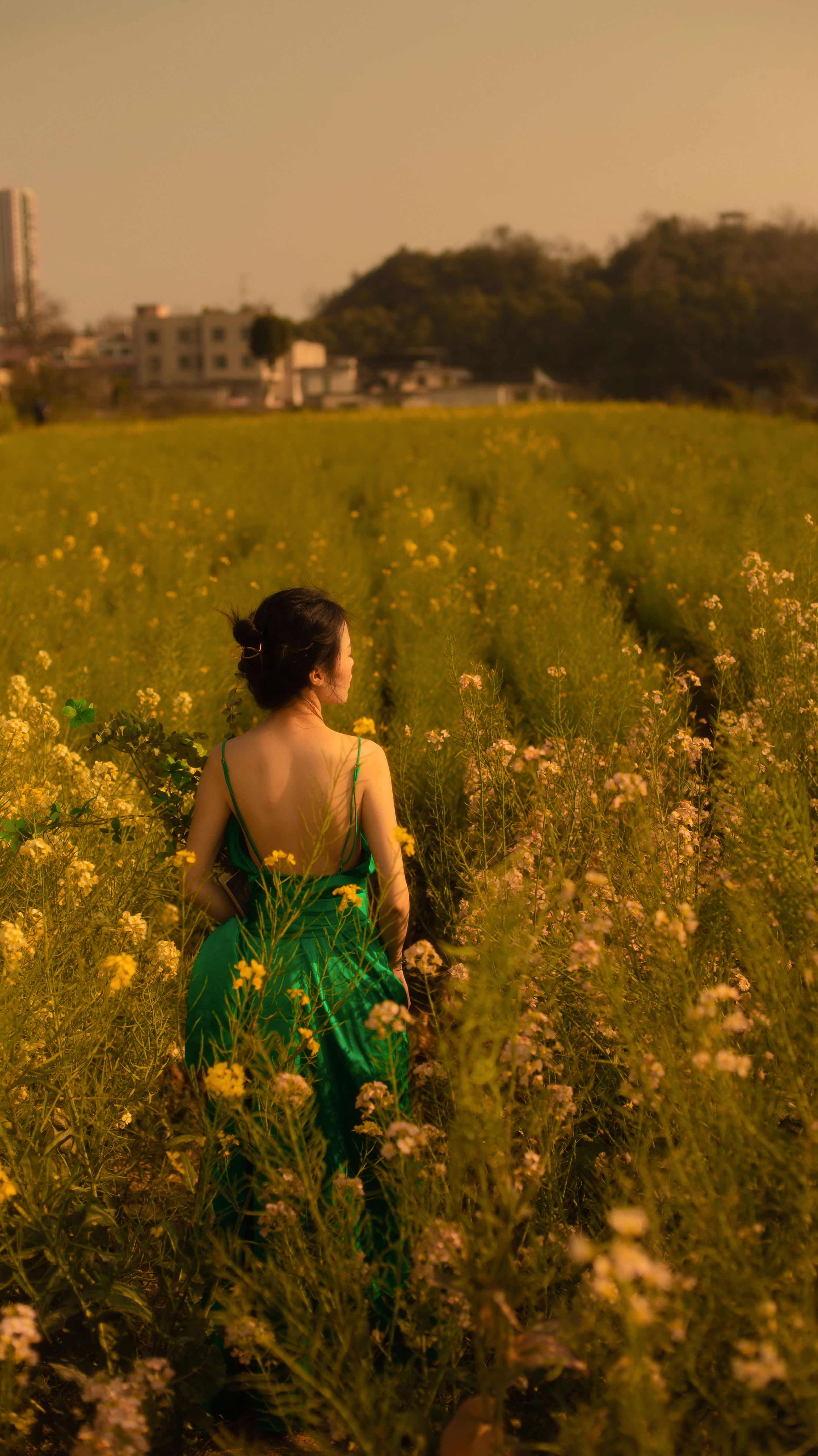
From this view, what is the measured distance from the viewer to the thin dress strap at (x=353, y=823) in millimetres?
2051

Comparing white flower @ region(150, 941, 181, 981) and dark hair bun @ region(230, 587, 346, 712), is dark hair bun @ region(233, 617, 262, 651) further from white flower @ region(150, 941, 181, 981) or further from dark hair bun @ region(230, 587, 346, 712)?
white flower @ region(150, 941, 181, 981)

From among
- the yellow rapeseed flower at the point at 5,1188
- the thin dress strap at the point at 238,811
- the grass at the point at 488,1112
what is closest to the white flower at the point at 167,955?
the grass at the point at 488,1112

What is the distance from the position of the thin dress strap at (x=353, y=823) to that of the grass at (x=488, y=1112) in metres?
0.28

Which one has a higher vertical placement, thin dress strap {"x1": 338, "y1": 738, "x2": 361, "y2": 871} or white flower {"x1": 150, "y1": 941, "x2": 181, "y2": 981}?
thin dress strap {"x1": 338, "y1": 738, "x2": 361, "y2": 871}

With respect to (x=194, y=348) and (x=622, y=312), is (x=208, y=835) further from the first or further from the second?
(x=194, y=348)

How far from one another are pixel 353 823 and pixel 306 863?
123mm

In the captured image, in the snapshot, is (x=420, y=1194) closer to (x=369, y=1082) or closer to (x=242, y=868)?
(x=369, y=1082)

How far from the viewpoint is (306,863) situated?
2.05 metres

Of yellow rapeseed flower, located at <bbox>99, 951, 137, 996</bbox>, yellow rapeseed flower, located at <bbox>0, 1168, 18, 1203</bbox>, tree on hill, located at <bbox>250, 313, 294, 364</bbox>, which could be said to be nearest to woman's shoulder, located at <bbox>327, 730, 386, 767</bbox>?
yellow rapeseed flower, located at <bbox>99, 951, 137, 996</bbox>

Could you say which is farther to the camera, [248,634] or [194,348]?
[194,348]

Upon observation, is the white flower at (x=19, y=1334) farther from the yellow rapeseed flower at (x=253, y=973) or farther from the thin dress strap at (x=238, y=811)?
the thin dress strap at (x=238, y=811)

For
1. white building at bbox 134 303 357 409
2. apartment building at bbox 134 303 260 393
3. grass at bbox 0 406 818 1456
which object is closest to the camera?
grass at bbox 0 406 818 1456

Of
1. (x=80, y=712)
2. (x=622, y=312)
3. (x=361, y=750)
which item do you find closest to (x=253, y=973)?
(x=361, y=750)

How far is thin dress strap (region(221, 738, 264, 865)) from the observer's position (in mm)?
2111
